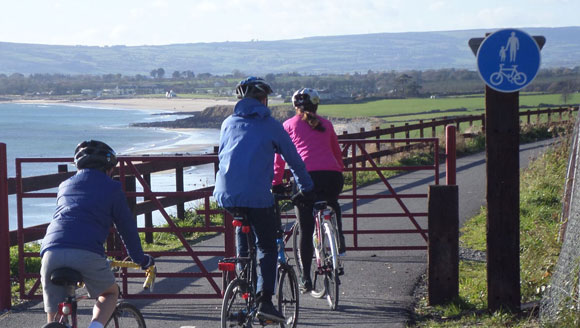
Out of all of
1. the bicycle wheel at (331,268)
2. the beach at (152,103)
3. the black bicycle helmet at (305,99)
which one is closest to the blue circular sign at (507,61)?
the black bicycle helmet at (305,99)

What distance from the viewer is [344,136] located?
2047 centimetres

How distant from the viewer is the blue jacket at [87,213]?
16.2 ft

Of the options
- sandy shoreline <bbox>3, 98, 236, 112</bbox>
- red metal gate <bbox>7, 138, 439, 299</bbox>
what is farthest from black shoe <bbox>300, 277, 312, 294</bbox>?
sandy shoreline <bbox>3, 98, 236, 112</bbox>

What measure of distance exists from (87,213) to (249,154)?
4.89 ft

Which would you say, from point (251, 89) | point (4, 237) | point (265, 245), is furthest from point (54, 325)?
point (4, 237)

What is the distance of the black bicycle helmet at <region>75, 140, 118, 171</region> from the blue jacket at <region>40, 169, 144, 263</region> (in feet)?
0.12

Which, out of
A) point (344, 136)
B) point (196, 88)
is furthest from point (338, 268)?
point (196, 88)

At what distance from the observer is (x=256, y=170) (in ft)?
20.3

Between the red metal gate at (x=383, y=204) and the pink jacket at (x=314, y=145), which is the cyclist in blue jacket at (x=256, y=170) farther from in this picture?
the red metal gate at (x=383, y=204)

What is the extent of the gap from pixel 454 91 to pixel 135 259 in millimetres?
122163

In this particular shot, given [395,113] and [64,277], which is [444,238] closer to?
[64,277]

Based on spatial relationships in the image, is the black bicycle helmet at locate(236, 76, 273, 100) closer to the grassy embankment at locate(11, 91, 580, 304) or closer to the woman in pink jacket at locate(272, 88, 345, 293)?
the woman in pink jacket at locate(272, 88, 345, 293)

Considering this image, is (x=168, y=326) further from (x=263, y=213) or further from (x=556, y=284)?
(x=556, y=284)

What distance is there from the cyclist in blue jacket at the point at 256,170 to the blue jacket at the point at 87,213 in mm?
1169
